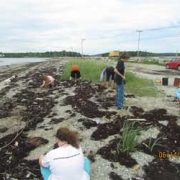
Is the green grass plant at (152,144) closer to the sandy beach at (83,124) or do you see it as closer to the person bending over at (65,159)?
the sandy beach at (83,124)

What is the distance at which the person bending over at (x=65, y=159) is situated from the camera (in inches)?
228

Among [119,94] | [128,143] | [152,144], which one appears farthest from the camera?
[119,94]

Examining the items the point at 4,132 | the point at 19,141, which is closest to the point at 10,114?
the point at 4,132

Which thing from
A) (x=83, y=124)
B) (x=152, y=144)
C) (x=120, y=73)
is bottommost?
(x=83, y=124)

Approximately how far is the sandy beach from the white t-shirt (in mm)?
1823

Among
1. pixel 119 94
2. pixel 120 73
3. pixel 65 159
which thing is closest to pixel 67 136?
pixel 65 159

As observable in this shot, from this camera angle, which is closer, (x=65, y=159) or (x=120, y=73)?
(x=65, y=159)

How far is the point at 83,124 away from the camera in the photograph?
1174cm

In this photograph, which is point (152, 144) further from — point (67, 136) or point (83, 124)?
point (67, 136)

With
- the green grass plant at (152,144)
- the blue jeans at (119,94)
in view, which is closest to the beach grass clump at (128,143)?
the green grass plant at (152,144)

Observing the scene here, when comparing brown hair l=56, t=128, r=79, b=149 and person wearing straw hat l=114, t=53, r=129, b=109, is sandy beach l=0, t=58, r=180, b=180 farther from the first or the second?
brown hair l=56, t=128, r=79, b=149

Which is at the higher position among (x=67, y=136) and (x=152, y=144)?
(x=67, y=136)

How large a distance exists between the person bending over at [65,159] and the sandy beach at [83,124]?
183cm

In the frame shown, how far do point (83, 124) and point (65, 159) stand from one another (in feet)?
19.4
